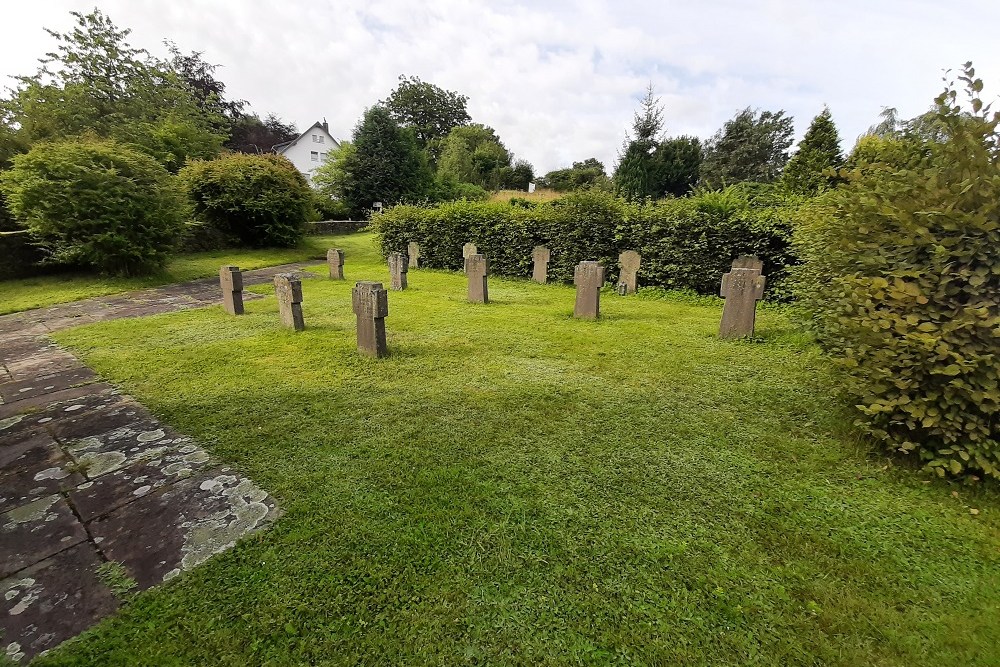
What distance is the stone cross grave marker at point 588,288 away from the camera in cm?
776

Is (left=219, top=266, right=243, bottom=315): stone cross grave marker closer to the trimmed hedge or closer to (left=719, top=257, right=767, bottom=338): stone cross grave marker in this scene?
the trimmed hedge

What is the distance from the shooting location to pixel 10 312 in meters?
8.71

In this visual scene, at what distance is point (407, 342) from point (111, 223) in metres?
10.1

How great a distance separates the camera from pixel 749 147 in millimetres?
34719

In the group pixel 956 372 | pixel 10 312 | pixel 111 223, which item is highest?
pixel 111 223

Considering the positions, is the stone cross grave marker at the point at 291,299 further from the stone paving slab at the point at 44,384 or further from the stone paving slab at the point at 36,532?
the stone paving slab at the point at 36,532

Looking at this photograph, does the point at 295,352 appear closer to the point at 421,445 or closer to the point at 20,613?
the point at 421,445

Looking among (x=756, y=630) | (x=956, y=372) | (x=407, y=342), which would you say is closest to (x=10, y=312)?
(x=407, y=342)

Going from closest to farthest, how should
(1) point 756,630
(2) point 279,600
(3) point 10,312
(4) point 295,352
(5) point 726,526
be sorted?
1. (1) point 756,630
2. (2) point 279,600
3. (5) point 726,526
4. (4) point 295,352
5. (3) point 10,312

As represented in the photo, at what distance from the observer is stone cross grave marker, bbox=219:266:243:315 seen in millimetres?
8156

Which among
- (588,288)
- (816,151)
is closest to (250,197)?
(588,288)

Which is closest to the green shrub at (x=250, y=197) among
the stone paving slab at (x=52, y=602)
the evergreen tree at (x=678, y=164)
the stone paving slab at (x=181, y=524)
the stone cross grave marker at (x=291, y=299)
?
the stone cross grave marker at (x=291, y=299)

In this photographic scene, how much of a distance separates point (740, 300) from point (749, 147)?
3549cm

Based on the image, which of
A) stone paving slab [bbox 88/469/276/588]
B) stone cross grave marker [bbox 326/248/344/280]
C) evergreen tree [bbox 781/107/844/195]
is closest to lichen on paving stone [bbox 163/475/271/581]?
stone paving slab [bbox 88/469/276/588]
